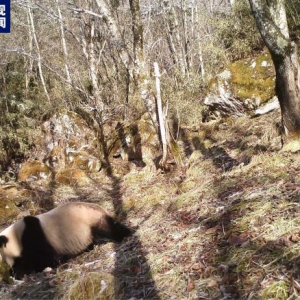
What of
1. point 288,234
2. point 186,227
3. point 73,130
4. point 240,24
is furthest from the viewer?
point 73,130

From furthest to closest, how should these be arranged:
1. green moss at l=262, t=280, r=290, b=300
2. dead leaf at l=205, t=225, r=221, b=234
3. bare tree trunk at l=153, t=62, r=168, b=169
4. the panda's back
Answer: bare tree trunk at l=153, t=62, r=168, b=169
the panda's back
dead leaf at l=205, t=225, r=221, b=234
green moss at l=262, t=280, r=290, b=300

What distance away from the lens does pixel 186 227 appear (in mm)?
4953

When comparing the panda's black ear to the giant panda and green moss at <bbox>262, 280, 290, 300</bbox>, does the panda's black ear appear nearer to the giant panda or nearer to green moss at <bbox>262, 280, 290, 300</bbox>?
the giant panda

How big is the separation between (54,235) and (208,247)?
2.62 meters

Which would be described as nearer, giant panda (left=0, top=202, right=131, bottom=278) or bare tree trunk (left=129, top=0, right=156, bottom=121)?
giant panda (left=0, top=202, right=131, bottom=278)

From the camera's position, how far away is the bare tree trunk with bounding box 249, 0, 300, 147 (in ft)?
18.1

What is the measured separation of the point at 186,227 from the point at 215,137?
5813mm

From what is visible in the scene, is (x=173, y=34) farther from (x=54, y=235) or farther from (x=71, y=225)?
(x=54, y=235)

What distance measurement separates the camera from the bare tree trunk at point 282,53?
552 centimetres

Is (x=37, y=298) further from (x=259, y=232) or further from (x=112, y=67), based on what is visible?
(x=112, y=67)

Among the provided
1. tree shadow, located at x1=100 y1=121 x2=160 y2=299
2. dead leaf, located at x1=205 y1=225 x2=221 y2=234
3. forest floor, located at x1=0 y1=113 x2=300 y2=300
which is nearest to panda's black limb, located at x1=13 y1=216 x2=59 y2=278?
forest floor, located at x1=0 y1=113 x2=300 y2=300

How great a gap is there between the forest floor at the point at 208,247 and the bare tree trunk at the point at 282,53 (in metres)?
0.67

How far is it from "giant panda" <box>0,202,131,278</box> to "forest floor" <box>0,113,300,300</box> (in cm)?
27

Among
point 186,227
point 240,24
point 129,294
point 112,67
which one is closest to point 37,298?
point 129,294
